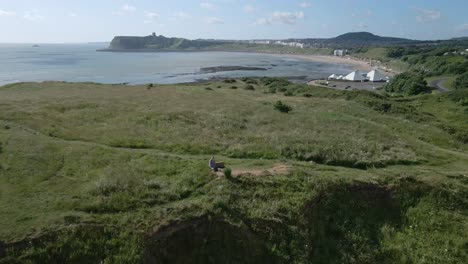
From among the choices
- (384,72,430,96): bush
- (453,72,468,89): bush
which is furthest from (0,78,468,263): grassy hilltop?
(453,72,468,89): bush

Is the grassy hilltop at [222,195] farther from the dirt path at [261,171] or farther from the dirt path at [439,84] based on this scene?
the dirt path at [439,84]

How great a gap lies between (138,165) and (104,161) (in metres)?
1.52

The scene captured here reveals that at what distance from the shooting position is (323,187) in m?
15.5

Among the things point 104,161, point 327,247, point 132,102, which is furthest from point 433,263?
point 132,102

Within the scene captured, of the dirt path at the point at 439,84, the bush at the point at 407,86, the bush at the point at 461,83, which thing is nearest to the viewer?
the bush at the point at 407,86

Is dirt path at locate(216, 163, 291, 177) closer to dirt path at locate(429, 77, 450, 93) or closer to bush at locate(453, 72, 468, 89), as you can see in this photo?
dirt path at locate(429, 77, 450, 93)

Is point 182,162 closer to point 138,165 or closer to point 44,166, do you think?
point 138,165

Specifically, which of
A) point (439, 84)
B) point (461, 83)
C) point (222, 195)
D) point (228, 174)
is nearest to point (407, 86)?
point (461, 83)

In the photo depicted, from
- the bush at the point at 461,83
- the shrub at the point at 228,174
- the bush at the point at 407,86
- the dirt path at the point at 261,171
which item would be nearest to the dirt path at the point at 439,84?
the bush at the point at 461,83

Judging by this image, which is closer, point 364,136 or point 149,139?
point 149,139

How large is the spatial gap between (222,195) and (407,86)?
230ft

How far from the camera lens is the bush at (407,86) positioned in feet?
236

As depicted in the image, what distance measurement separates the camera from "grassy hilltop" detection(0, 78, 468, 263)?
38.5 ft

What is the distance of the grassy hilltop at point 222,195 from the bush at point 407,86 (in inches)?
1977
